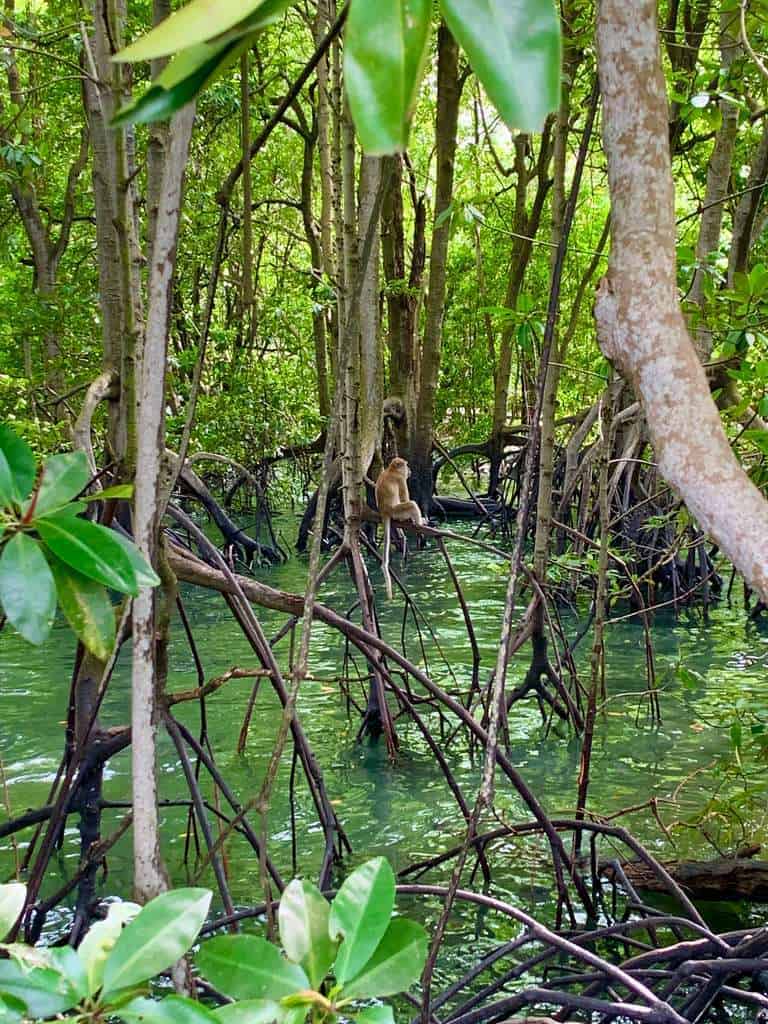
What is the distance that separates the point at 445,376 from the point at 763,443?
1389 centimetres

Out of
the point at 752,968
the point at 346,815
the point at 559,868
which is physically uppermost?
the point at 752,968

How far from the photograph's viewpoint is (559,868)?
301 centimetres

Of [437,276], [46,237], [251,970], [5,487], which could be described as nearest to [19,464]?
[5,487]

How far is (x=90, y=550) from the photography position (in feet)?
3.35

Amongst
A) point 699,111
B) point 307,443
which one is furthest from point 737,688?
point 307,443

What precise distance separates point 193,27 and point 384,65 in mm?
94

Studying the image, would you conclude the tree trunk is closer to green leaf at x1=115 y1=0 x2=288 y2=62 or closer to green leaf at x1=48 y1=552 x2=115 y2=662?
green leaf at x1=48 y1=552 x2=115 y2=662

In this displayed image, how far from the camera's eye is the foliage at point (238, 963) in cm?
89

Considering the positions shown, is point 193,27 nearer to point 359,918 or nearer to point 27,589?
point 27,589

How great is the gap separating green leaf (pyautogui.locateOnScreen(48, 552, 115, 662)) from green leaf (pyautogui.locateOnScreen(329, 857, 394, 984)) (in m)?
0.34

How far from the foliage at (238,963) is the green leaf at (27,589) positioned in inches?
10.6

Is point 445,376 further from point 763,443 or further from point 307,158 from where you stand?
point 763,443

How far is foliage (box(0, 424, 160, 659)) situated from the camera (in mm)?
998

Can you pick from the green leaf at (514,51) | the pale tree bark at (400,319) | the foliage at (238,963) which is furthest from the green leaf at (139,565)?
the pale tree bark at (400,319)
